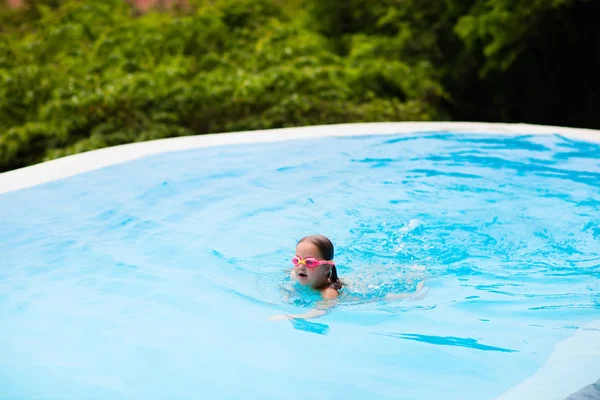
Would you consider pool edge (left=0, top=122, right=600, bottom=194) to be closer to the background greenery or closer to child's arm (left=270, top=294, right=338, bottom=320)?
the background greenery

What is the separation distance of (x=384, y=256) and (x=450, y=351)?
1.50 metres

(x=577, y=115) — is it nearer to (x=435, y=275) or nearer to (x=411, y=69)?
(x=411, y=69)

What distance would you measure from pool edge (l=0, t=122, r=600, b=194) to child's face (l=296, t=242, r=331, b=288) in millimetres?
2909

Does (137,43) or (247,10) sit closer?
(137,43)

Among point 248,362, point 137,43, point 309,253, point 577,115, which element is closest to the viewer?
point 248,362

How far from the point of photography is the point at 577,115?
1131 cm

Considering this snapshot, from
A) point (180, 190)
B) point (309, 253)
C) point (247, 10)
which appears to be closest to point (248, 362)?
point (309, 253)

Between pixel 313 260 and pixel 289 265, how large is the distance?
2.76ft

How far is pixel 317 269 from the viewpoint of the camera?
3.86 m

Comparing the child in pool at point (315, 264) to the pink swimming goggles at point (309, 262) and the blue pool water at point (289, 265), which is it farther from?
the blue pool water at point (289, 265)

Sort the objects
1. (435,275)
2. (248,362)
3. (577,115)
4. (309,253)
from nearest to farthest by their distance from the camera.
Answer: (248,362) < (309,253) < (435,275) < (577,115)

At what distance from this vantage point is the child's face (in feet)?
12.6

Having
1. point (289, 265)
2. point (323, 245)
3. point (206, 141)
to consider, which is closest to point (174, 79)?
point (206, 141)

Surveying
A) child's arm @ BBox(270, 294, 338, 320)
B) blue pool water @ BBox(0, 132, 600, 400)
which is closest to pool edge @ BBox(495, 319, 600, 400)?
blue pool water @ BBox(0, 132, 600, 400)
